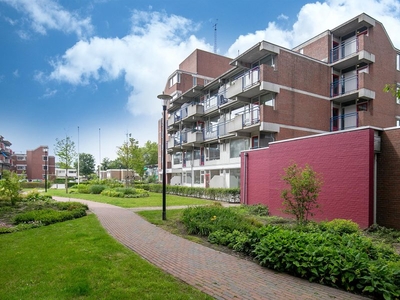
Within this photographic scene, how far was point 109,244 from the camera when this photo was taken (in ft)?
25.6

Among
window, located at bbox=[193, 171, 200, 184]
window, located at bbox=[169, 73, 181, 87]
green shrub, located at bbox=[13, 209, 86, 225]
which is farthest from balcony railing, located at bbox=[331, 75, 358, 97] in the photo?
green shrub, located at bbox=[13, 209, 86, 225]

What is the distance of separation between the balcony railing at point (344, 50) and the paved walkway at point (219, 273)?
2424cm

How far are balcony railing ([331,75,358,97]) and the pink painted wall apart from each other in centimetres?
1455

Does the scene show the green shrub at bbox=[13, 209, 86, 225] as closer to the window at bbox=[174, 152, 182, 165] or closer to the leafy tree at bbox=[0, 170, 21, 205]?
the leafy tree at bbox=[0, 170, 21, 205]

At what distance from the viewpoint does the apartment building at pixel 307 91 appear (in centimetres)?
2328

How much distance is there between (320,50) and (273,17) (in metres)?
12.8

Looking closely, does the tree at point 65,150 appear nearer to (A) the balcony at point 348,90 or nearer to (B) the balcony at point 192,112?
(B) the balcony at point 192,112

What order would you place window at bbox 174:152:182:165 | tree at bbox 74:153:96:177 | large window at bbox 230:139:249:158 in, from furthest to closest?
tree at bbox 74:153:96:177
window at bbox 174:152:182:165
large window at bbox 230:139:249:158

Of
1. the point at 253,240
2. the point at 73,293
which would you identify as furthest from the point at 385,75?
the point at 73,293

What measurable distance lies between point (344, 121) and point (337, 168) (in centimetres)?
1630

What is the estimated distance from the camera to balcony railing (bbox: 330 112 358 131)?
24542 millimetres

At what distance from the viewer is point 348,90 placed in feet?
82.9

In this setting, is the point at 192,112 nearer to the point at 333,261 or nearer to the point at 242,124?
the point at 242,124

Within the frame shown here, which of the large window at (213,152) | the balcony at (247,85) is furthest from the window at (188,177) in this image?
the balcony at (247,85)
